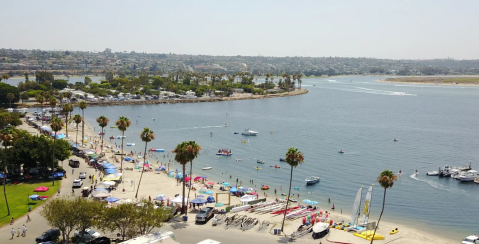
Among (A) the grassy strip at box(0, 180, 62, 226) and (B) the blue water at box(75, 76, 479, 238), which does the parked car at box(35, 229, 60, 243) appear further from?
(B) the blue water at box(75, 76, 479, 238)

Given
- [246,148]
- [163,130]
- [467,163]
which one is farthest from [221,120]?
[467,163]

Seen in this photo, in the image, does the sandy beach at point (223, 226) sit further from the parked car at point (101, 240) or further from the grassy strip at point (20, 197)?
the grassy strip at point (20, 197)

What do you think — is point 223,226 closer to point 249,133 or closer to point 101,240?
point 101,240

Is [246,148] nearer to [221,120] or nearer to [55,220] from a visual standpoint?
[221,120]

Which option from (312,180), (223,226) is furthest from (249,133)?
(223,226)

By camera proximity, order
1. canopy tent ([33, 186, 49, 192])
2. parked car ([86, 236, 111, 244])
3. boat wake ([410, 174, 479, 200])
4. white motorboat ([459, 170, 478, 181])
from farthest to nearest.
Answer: white motorboat ([459, 170, 478, 181]), boat wake ([410, 174, 479, 200]), canopy tent ([33, 186, 49, 192]), parked car ([86, 236, 111, 244])

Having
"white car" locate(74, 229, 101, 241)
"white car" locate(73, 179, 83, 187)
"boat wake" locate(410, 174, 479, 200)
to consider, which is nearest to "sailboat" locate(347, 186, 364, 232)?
"white car" locate(74, 229, 101, 241)

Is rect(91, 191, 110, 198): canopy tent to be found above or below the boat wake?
above
